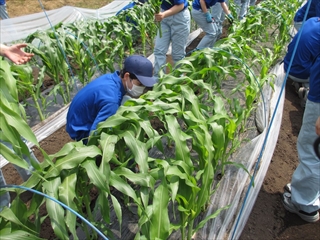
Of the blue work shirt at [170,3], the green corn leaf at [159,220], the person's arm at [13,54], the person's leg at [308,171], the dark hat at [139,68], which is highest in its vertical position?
the person's arm at [13,54]

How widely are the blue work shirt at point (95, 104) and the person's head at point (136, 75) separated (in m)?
0.05

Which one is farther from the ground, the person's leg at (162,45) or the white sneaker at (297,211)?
the person's leg at (162,45)

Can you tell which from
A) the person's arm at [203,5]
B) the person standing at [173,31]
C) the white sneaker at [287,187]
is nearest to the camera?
the white sneaker at [287,187]

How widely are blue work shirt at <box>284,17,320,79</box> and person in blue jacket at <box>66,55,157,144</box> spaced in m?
1.68

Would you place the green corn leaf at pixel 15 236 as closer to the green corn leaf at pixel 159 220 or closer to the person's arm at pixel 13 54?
the green corn leaf at pixel 159 220

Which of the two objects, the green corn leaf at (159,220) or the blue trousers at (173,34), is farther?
the blue trousers at (173,34)

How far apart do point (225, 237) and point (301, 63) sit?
217 cm

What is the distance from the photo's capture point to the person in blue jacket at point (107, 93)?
6.02ft

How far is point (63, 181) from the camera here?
121cm

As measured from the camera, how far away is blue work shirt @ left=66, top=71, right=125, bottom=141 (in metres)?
1.80

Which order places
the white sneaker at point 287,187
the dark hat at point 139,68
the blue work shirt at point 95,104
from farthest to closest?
the white sneaker at point 287,187, the dark hat at point 139,68, the blue work shirt at point 95,104

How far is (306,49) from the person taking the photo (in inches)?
111

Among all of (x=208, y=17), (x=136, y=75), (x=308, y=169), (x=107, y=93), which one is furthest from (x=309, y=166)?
(x=208, y=17)

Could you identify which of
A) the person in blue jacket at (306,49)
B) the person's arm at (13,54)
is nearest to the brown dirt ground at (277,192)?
the person in blue jacket at (306,49)
